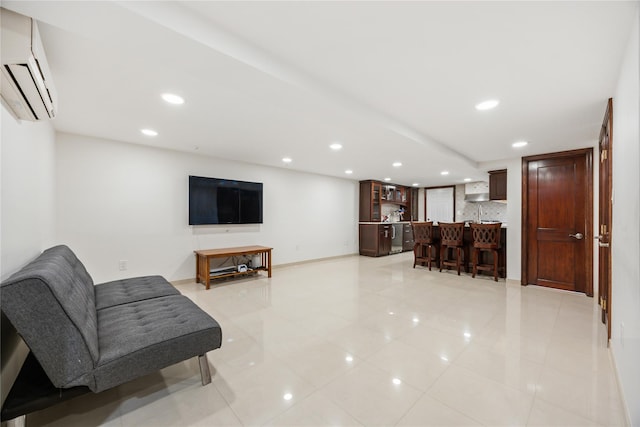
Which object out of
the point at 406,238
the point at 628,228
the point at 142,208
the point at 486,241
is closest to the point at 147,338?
the point at 628,228

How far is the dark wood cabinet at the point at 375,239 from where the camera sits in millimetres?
7301

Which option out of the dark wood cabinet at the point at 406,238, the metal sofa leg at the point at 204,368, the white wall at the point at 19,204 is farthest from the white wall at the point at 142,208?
the dark wood cabinet at the point at 406,238

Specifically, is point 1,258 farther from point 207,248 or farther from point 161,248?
point 207,248

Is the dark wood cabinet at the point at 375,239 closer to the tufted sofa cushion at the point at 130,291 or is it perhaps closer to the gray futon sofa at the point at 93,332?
the tufted sofa cushion at the point at 130,291

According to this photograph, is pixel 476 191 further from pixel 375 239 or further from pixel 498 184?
pixel 375 239

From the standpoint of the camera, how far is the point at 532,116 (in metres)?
2.86

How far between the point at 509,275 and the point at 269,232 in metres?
4.43

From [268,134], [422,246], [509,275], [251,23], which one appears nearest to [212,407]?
[251,23]

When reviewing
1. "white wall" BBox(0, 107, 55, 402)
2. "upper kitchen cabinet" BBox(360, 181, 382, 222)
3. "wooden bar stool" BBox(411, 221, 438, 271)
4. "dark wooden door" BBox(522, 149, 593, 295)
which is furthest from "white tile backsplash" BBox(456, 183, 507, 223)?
"white wall" BBox(0, 107, 55, 402)

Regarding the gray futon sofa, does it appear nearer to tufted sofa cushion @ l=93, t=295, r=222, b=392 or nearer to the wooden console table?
tufted sofa cushion @ l=93, t=295, r=222, b=392

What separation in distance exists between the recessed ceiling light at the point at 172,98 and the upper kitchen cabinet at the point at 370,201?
18.5 ft

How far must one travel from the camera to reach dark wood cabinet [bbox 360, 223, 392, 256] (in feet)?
24.0

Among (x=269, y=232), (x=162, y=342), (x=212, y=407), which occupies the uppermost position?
(x=269, y=232)

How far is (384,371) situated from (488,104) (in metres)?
2.50
